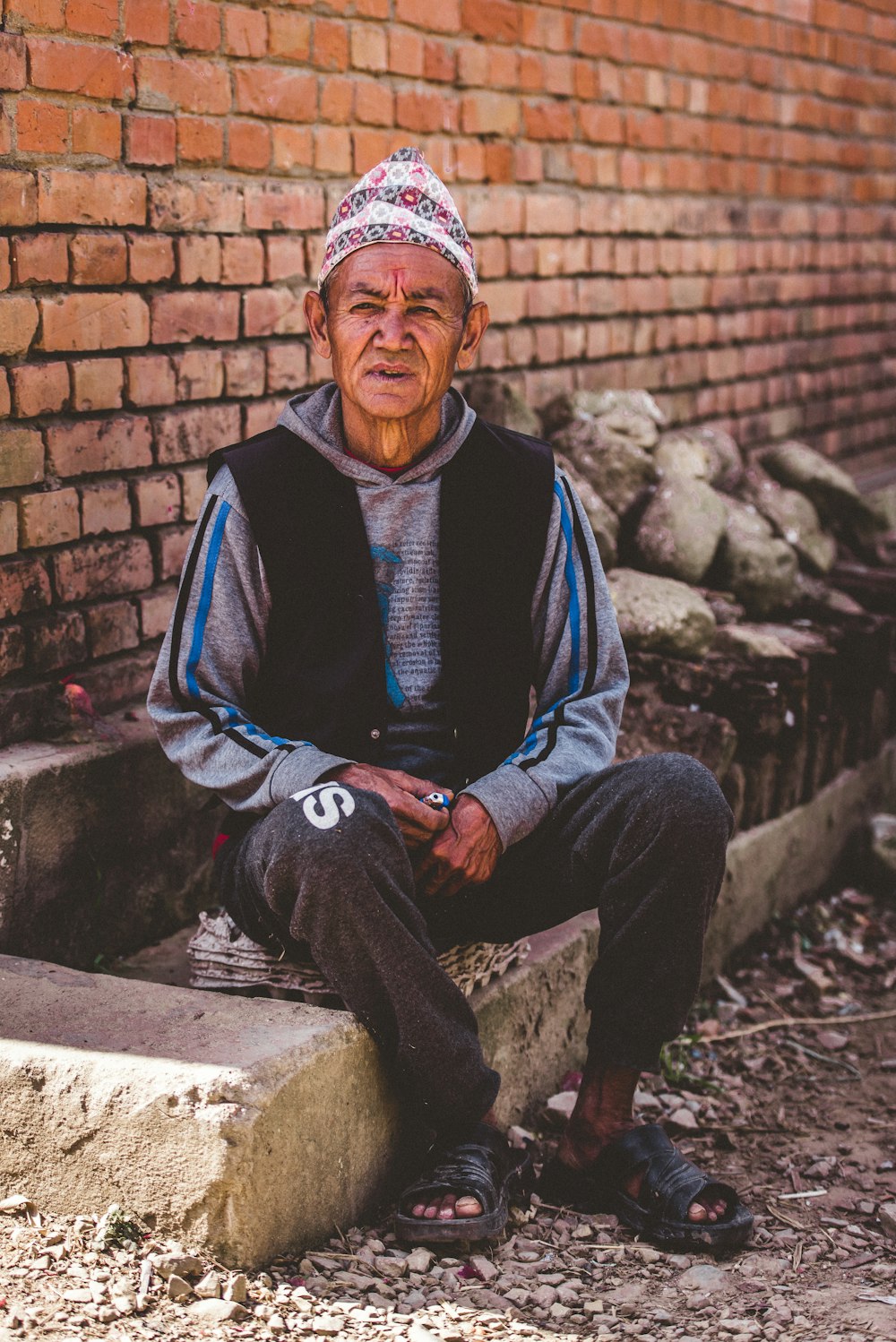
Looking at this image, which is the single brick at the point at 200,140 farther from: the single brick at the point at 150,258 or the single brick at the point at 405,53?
the single brick at the point at 405,53

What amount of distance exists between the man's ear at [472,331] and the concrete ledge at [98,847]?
3.48 ft

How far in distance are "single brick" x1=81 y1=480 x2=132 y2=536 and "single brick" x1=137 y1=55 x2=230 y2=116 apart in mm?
835

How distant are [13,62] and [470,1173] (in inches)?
89.2

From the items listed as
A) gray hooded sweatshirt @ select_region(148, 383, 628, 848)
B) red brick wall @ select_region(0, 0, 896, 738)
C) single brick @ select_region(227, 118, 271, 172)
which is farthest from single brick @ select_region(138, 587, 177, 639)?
single brick @ select_region(227, 118, 271, 172)

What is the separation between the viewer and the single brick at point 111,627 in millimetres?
3316

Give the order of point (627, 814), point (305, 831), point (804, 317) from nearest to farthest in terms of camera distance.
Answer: point (305, 831)
point (627, 814)
point (804, 317)

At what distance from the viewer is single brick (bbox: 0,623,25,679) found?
3072 millimetres

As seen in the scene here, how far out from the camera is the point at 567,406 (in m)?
5.06

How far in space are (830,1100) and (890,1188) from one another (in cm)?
51

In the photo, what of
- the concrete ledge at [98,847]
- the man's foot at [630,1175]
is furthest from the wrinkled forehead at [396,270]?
the man's foot at [630,1175]

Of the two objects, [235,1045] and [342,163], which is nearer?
[235,1045]

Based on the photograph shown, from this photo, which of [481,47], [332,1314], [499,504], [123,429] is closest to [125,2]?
[123,429]

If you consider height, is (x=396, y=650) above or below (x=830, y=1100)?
above

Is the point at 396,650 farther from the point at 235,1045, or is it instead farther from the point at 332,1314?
the point at 332,1314
